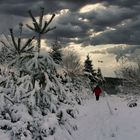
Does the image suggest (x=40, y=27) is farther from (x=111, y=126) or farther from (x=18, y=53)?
(x=111, y=126)

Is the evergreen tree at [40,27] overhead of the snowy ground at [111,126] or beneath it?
overhead

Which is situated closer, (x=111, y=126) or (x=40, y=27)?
(x=40, y=27)

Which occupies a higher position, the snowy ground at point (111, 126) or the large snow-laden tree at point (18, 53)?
the large snow-laden tree at point (18, 53)

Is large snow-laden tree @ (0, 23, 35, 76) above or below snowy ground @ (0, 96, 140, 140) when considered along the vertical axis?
above

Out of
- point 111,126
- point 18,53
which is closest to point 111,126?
point 111,126

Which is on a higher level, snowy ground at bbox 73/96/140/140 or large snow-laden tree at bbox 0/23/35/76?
large snow-laden tree at bbox 0/23/35/76

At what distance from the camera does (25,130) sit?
1257 cm

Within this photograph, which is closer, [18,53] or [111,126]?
[18,53]

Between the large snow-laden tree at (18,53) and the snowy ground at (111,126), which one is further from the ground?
the large snow-laden tree at (18,53)

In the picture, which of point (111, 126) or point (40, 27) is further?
point (111, 126)

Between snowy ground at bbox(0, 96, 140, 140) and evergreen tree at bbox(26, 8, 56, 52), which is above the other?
evergreen tree at bbox(26, 8, 56, 52)

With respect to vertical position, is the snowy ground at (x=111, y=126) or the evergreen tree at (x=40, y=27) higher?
the evergreen tree at (x=40, y=27)

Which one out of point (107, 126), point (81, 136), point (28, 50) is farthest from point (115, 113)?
point (28, 50)

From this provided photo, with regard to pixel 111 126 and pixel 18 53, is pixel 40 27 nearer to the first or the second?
pixel 18 53
